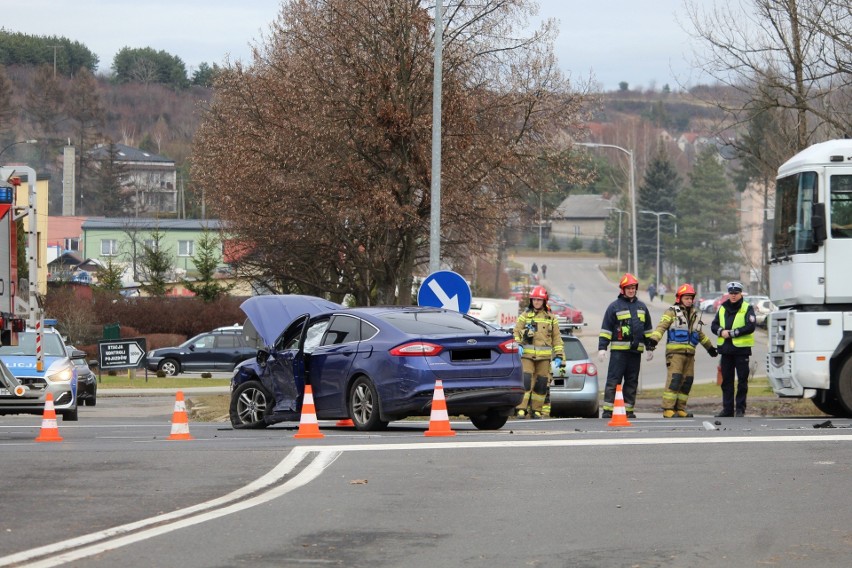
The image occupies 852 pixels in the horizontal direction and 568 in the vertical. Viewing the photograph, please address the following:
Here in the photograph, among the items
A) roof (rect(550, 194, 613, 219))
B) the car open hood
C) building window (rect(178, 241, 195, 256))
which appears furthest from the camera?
roof (rect(550, 194, 613, 219))

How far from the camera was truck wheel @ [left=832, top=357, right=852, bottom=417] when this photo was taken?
1836 centimetres

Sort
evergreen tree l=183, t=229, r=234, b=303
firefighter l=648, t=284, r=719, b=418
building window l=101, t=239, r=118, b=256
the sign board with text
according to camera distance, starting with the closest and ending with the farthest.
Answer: firefighter l=648, t=284, r=719, b=418
the sign board with text
evergreen tree l=183, t=229, r=234, b=303
building window l=101, t=239, r=118, b=256

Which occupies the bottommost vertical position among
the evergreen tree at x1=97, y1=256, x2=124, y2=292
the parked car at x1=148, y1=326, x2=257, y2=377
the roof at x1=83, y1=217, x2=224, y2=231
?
the parked car at x1=148, y1=326, x2=257, y2=377

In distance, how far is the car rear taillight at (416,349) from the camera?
15.4 m

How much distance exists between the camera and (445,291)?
22.0 m

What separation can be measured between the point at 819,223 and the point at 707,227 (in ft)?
368

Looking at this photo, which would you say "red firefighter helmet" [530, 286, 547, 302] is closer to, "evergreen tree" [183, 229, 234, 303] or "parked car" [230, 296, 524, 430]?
"parked car" [230, 296, 524, 430]

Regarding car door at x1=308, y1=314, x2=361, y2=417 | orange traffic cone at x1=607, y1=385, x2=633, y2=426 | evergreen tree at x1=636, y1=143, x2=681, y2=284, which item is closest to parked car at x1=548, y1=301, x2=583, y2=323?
orange traffic cone at x1=607, y1=385, x2=633, y2=426

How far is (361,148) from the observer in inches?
1245

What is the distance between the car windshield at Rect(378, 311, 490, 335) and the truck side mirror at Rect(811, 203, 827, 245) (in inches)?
202

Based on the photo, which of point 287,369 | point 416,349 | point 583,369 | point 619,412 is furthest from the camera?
point 583,369

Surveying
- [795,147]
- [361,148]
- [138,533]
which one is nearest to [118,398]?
[361,148]

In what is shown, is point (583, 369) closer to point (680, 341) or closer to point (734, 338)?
point (680, 341)

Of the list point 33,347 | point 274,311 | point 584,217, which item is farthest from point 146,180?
point 274,311
